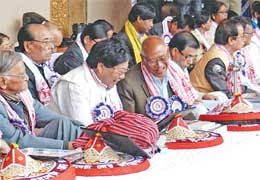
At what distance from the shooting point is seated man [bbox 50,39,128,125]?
11.5 ft

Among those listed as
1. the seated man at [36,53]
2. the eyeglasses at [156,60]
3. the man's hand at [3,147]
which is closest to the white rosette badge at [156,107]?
the eyeglasses at [156,60]

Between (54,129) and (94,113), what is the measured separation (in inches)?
16.8

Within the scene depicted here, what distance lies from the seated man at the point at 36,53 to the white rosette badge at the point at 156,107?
650 mm

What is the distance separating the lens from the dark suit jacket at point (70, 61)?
4.95 meters

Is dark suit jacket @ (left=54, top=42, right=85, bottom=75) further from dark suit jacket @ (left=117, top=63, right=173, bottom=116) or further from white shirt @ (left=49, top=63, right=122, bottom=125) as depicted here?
white shirt @ (left=49, top=63, right=122, bottom=125)

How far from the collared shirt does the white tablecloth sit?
121 centimetres

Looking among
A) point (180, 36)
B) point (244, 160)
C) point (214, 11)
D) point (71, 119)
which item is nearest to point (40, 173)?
point (244, 160)

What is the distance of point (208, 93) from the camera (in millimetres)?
4684

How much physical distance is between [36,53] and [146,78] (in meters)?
0.75

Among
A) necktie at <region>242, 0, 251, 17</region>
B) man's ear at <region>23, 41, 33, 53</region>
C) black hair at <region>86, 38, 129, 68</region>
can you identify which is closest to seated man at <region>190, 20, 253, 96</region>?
man's ear at <region>23, 41, 33, 53</region>

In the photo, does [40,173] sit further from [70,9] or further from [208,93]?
[70,9]

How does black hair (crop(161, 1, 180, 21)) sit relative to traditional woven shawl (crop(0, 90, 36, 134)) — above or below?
above

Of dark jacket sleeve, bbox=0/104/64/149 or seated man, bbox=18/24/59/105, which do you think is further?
seated man, bbox=18/24/59/105

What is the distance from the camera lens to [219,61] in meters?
4.87
